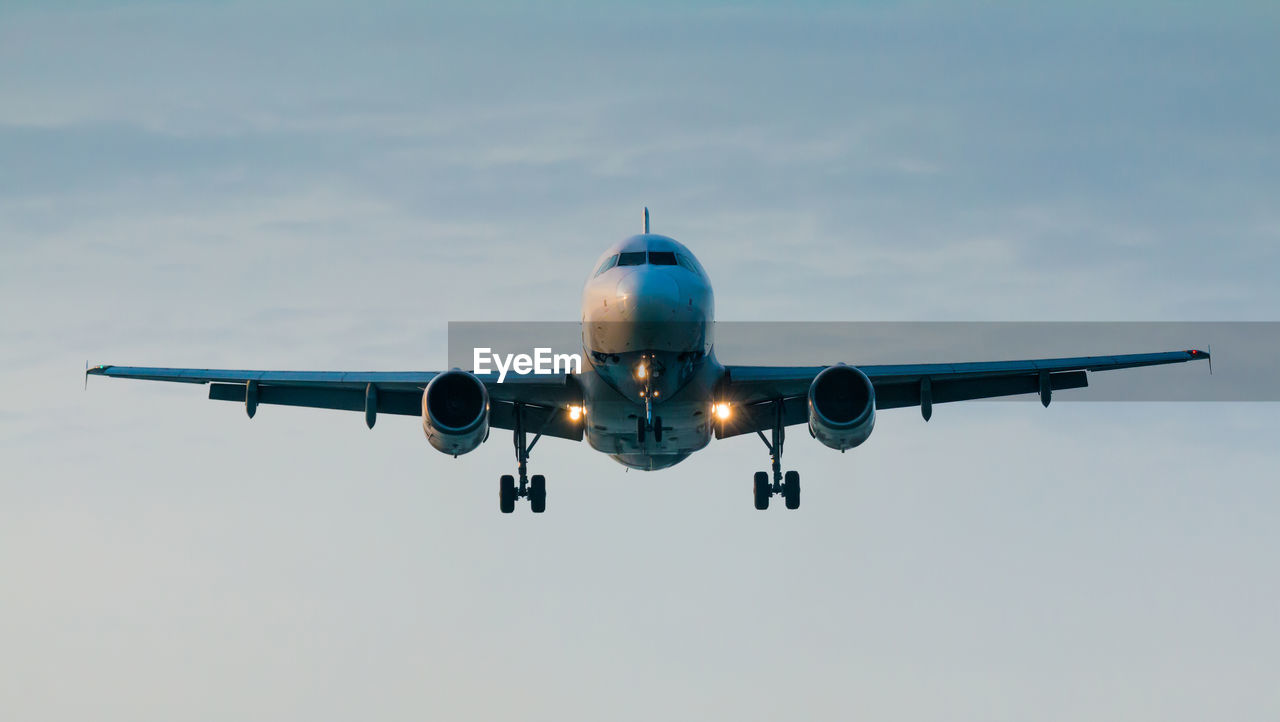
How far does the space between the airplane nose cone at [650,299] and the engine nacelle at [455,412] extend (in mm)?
4090

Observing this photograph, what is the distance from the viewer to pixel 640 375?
109 feet

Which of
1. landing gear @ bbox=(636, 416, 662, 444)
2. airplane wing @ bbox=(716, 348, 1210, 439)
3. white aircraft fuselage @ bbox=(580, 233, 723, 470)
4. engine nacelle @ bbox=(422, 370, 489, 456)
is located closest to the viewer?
white aircraft fuselage @ bbox=(580, 233, 723, 470)

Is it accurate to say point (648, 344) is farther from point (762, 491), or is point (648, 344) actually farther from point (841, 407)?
point (762, 491)

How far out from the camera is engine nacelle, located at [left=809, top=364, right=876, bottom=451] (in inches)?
1313

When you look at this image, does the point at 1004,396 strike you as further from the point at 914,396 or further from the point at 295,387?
the point at 295,387

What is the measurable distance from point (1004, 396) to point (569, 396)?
12.3 m

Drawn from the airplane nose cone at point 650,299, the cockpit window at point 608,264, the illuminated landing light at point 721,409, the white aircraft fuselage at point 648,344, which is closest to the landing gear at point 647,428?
the white aircraft fuselage at point 648,344

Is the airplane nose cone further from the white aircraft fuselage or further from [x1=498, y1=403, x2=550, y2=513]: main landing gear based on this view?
[x1=498, y1=403, x2=550, y2=513]: main landing gear

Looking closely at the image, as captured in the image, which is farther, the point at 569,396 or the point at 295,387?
the point at 295,387

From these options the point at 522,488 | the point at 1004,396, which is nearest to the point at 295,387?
the point at 522,488

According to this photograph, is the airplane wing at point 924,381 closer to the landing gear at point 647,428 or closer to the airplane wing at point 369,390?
the landing gear at point 647,428

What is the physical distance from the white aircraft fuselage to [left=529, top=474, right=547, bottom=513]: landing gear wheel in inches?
200

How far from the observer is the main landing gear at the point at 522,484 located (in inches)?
1578

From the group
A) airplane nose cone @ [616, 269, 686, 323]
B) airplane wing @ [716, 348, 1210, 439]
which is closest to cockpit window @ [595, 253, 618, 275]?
airplane nose cone @ [616, 269, 686, 323]
